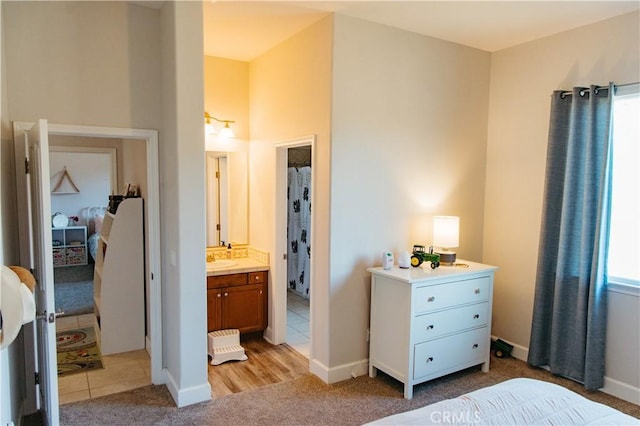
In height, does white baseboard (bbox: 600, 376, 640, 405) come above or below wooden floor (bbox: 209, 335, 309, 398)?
above

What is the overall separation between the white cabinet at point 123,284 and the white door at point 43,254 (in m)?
1.28

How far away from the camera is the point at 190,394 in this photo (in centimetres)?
313

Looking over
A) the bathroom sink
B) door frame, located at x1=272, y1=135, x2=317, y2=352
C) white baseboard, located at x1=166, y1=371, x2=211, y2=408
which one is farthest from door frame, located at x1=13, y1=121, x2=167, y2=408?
door frame, located at x1=272, y1=135, x2=317, y2=352

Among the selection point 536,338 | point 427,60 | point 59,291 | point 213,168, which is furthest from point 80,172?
point 536,338

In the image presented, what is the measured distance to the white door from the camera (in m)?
2.44

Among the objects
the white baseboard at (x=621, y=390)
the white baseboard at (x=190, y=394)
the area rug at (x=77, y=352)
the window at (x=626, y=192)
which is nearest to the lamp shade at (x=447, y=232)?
the window at (x=626, y=192)

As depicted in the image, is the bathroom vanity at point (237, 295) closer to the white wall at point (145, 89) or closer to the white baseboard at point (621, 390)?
the white wall at point (145, 89)

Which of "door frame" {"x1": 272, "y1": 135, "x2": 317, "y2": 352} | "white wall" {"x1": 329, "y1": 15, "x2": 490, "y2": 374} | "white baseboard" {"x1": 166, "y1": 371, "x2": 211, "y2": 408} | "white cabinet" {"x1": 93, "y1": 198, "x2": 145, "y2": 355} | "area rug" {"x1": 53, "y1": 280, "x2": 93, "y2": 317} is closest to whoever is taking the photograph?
"white baseboard" {"x1": 166, "y1": 371, "x2": 211, "y2": 408}

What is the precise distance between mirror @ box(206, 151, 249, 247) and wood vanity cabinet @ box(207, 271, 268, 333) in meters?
0.60

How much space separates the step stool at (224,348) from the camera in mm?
3937

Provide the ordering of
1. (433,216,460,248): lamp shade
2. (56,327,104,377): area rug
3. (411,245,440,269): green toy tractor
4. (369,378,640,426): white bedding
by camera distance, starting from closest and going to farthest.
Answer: (369,378,640,426): white bedding, (411,245,440,269): green toy tractor, (433,216,460,248): lamp shade, (56,327,104,377): area rug

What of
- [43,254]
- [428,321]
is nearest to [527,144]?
[428,321]

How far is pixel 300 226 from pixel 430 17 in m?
3.60

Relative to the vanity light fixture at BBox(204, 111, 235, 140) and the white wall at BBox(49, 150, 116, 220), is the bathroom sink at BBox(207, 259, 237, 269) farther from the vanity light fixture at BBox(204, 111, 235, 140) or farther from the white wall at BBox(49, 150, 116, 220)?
the white wall at BBox(49, 150, 116, 220)
